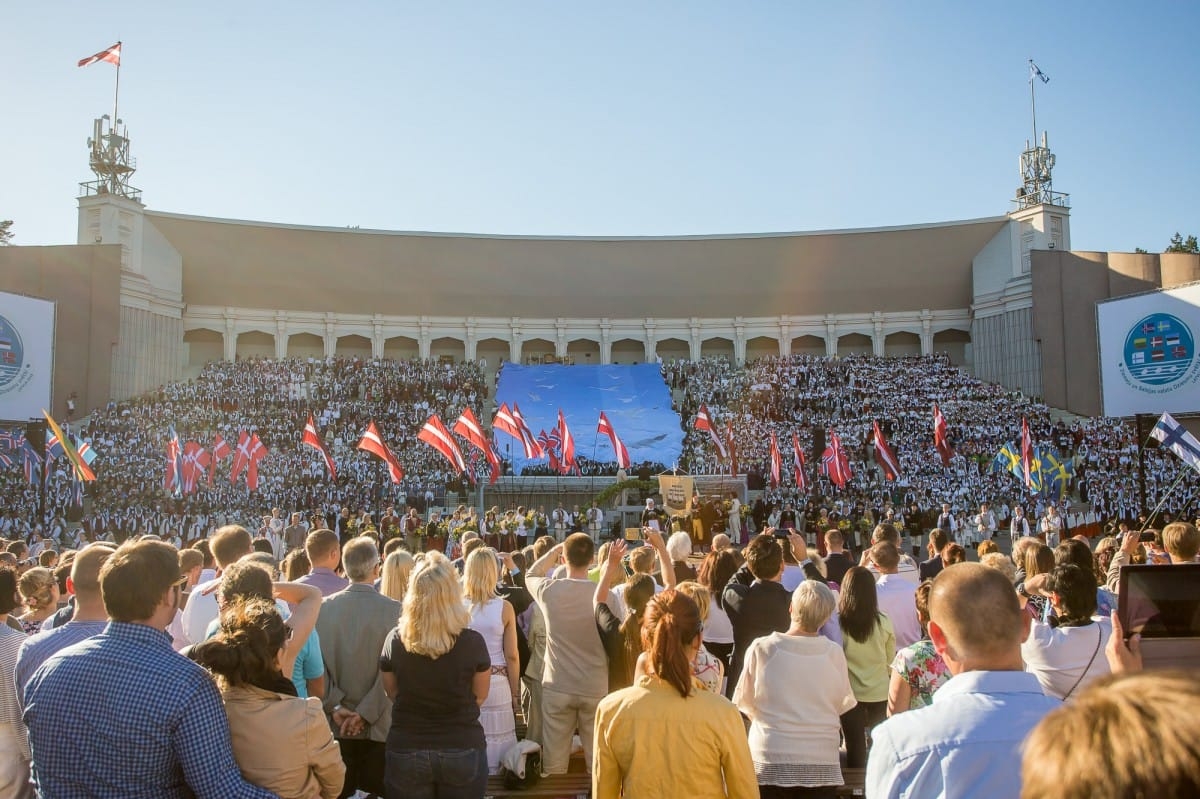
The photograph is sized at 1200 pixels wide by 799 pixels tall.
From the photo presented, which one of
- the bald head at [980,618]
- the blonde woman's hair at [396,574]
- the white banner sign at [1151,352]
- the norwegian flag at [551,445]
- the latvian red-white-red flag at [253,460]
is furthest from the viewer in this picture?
the norwegian flag at [551,445]

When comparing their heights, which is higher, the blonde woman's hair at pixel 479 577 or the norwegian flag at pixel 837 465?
the norwegian flag at pixel 837 465

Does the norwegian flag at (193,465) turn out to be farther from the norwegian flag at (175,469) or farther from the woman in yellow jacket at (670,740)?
the woman in yellow jacket at (670,740)

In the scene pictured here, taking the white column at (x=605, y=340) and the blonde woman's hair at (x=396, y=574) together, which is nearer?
the blonde woman's hair at (x=396, y=574)

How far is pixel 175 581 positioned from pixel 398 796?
1.66m

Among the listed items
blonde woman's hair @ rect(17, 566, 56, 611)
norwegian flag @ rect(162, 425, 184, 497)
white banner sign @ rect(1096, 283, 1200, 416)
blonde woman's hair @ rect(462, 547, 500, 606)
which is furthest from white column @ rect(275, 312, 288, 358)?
blonde woman's hair @ rect(462, 547, 500, 606)

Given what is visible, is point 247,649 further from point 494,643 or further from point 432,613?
point 494,643

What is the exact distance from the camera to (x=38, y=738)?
10.1ft

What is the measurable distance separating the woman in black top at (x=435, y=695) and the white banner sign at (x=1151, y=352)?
114ft

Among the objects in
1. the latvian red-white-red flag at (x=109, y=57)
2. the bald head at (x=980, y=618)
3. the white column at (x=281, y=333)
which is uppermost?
the latvian red-white-red flag at (x=109, y=57)

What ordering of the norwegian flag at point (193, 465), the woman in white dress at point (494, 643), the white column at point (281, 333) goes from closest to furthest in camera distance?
the woman in white dress at point (494, 643), the norwegian flag at point (193, 465), the white column at point (281, 333)

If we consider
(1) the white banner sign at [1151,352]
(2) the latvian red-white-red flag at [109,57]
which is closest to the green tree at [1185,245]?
(1) the white banner sign at [1151,352]

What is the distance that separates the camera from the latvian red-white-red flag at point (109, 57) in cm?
3991

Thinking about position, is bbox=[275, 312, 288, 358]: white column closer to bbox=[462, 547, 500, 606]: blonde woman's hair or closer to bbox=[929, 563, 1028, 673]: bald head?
bbox=[462, 547, 500, 606]: blonde woman's hair

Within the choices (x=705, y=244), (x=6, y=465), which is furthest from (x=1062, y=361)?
(x=6, y=465)
